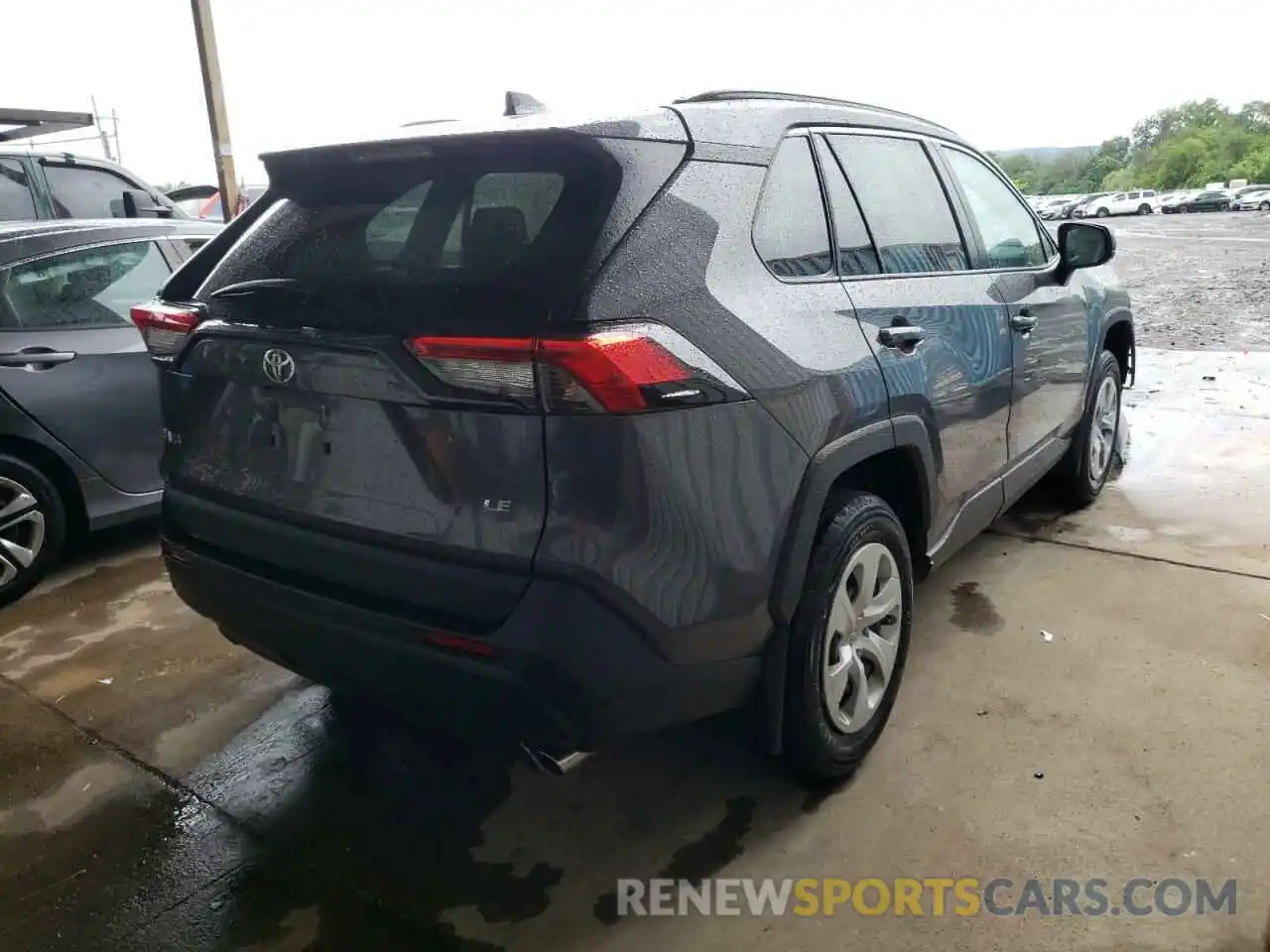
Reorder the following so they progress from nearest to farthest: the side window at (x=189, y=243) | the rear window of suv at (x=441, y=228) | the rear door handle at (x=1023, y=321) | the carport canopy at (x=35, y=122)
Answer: the rear window of suv at (x=441, y=228) < the rear door handle at (x=1023, y=321) < the side window at (x=189, y=243) < the carport canopy at (x=35, y=122)

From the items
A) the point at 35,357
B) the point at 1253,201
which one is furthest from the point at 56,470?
the point at 1253,201

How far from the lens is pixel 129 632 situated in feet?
11.2

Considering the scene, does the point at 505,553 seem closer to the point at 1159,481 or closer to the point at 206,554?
the point at 206,554

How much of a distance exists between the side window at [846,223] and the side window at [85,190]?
5.42 m

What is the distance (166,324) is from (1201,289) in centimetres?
1431

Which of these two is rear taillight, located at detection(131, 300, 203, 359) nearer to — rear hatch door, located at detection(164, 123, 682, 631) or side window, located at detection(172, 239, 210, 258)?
rear hatch door, located at detection(164, 123, 682, 631)

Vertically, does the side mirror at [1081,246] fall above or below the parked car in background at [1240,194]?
above

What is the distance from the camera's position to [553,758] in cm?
180

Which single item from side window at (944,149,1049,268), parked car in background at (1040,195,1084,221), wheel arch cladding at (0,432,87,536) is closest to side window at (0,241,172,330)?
wheel arch cladding at (0,432,87,536)

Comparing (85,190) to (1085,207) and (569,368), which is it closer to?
(569,368)

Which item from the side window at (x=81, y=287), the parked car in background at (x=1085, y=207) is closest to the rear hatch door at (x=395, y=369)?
the side window at (x=81, y=287)

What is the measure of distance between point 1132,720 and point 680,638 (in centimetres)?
159

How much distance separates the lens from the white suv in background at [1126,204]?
46625mm

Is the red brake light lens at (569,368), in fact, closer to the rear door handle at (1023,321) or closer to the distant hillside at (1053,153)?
the rear door handle at (1023,321)
